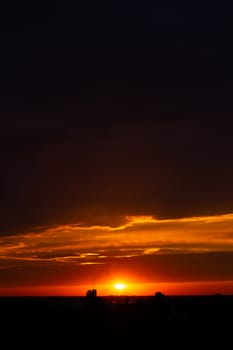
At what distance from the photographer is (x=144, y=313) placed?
198 ft

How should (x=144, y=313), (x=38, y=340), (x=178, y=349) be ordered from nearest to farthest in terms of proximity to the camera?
(x=178, y=349)
(x=38, y=340)
(x=144, y=313)

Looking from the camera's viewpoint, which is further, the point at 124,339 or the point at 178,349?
the point at 124,339

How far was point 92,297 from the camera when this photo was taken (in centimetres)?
7712

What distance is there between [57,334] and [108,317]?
10.3 metres

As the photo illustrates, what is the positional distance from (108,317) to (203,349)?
18.5 m

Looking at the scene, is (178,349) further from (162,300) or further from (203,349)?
(162,300)

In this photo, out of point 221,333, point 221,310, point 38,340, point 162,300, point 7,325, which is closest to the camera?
point 38,340

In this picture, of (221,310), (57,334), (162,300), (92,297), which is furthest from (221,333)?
(92,297)

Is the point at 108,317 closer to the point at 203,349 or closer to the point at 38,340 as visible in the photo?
the point at 38,340

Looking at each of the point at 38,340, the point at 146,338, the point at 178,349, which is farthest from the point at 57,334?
the point at 178,349

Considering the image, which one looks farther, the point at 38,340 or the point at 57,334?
the point at 57,334

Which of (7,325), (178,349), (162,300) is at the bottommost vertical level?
(178,349)

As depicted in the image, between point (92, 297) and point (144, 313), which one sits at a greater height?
point (92, 297)

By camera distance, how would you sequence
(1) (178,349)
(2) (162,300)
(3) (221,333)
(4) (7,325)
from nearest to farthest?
(1) (178,349)
(3) (221,333)
(4) (7,325)
(2) (162,300)
